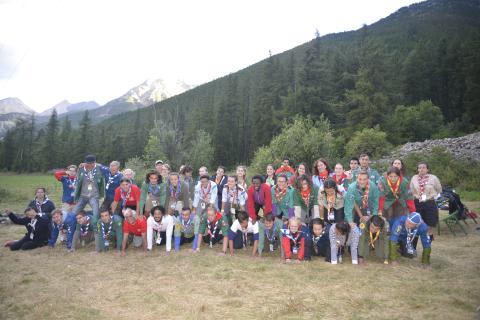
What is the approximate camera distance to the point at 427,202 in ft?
23.6

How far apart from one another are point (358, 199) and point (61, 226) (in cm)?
684

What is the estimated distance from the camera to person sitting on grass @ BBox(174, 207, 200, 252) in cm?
725

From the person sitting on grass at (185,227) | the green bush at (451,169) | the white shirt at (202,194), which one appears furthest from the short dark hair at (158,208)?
the green bush at (451,169)

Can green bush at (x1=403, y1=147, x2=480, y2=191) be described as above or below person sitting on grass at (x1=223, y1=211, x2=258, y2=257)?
above

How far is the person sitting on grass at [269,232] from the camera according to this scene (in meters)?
6.80

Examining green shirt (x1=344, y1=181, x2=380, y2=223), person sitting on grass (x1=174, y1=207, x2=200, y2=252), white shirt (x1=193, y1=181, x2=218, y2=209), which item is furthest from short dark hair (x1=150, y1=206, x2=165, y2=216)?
green shirt (x1=344, y1=181, x2=380, y2=223)

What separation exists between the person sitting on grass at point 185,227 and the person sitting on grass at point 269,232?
150 cm

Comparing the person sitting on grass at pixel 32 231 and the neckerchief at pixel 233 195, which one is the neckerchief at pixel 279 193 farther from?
the person sitting on grass at pixel 32 231

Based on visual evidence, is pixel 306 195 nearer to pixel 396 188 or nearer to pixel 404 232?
pixel 396 188

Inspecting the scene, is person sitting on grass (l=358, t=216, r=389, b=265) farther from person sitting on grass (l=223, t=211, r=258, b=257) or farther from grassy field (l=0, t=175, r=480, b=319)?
person sitting on grass (l=223, t=211, r=258, b=257)

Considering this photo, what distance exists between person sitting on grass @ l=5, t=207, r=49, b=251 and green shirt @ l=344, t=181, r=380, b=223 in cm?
692

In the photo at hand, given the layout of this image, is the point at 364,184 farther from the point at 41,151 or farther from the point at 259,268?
the point at 41,151

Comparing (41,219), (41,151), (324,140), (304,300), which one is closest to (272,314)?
(304,300)

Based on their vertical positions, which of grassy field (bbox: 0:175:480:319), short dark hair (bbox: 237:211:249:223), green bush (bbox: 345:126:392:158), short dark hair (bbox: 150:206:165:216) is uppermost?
green bush (bbox: 345:126:392:158)
